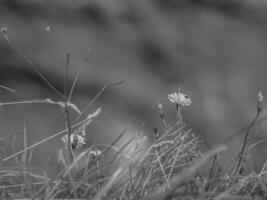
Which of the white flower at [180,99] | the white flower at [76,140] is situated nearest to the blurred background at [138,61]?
the white flower at [180,99]

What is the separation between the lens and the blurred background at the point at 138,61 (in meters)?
3.63

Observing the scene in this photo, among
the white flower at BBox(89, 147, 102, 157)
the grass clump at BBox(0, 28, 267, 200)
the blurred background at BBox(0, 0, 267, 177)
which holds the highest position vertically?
the grass clump at BBox(0, 28, 267, 200)

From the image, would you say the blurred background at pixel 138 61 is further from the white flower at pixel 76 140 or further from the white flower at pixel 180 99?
the white flower at pixel 76 140

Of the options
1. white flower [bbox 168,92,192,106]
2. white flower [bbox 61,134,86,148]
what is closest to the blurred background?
white flower [bbox 168,92,192,106]

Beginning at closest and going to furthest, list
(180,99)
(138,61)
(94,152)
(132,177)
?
(132,177)
(94,152)
(180,99)
(138,61)

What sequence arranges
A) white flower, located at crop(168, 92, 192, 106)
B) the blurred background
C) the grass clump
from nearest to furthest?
1. the grass clump
2. white flower, located at crop(168, 92, 192, 106)
3. the blurred background

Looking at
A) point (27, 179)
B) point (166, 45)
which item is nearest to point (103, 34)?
point (166, 45)

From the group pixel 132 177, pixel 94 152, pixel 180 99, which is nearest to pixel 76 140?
pixel 94 152

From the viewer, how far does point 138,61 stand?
400 cm

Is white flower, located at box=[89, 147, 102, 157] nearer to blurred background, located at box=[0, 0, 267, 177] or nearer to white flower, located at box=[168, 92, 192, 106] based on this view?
white flower, located at box=[168, 92, 192, 106]

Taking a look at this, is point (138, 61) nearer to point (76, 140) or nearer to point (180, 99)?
point (180, 99)

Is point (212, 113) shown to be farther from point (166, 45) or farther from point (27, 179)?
point (27, 179)

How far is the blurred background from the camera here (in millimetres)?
3627

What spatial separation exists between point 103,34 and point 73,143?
7.68 feet
